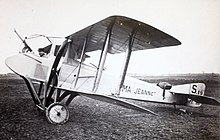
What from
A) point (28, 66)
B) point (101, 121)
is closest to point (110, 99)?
point (101, 121)

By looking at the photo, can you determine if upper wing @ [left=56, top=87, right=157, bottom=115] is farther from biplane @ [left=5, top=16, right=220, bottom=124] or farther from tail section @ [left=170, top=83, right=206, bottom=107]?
tail section @ [left=170, top=83, right=206, bottom=107]

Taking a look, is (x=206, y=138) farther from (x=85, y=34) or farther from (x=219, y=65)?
(x=85, y=34)

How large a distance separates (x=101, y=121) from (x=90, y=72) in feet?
0.94

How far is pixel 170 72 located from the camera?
1974 mm

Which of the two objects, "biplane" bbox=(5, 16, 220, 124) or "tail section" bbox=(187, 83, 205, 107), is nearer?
"biplane" bbox=(5, 16, 220, 124)

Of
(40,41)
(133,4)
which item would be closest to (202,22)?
(133,4)

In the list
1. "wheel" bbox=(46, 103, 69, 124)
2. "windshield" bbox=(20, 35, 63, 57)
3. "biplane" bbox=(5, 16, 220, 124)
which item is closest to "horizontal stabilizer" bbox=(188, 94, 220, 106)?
"biplane" bbox=(5, 16, 220, 124)

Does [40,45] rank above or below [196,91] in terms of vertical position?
above

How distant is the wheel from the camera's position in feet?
6.09

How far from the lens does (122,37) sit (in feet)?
6.35

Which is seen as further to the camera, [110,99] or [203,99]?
[203,99]

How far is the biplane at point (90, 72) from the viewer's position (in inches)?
73.6

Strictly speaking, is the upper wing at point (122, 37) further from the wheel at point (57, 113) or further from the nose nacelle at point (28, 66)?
the wheel at point (57, 113)

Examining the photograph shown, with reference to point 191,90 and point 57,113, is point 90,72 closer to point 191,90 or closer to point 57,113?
point 57,113
